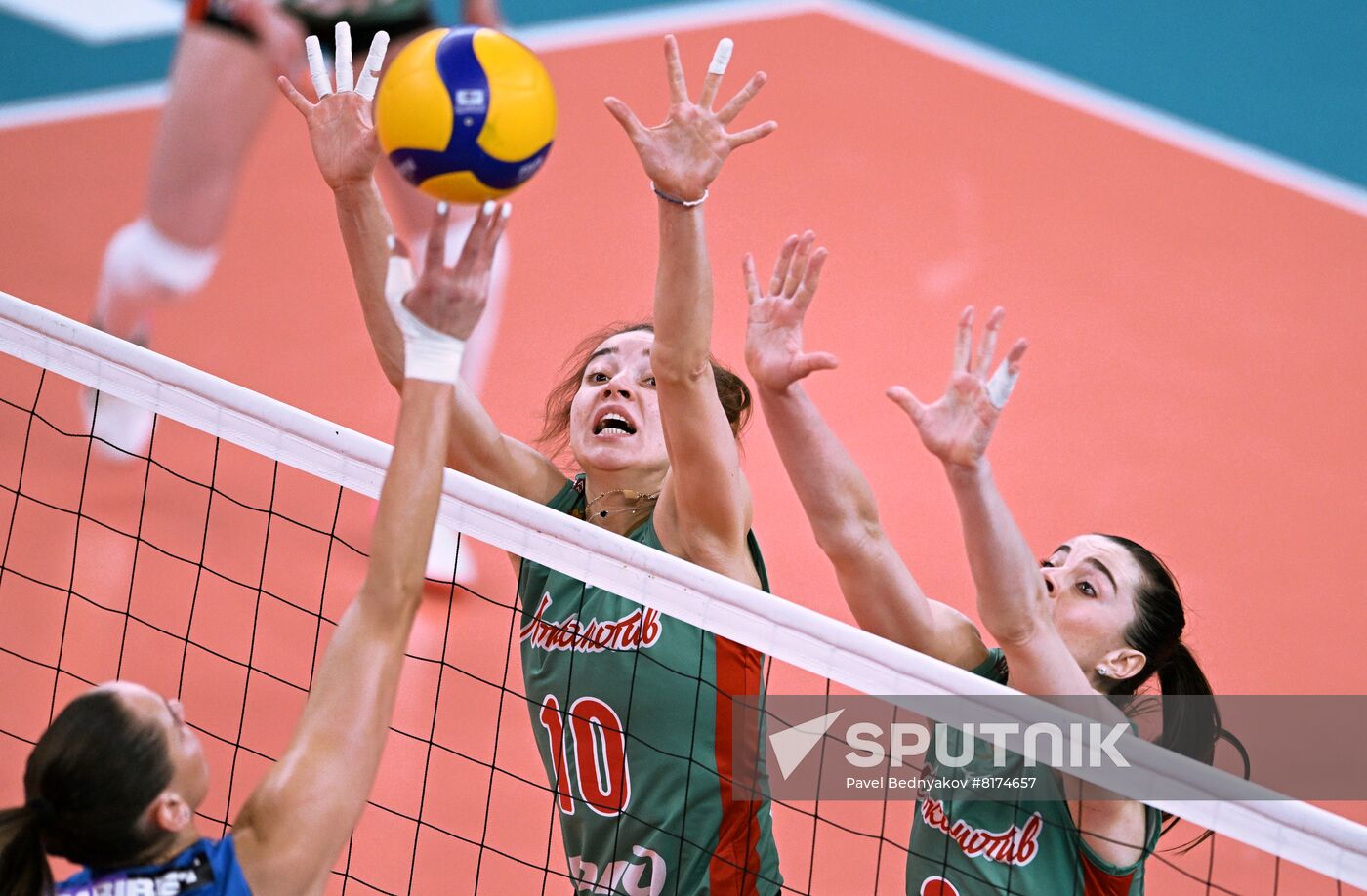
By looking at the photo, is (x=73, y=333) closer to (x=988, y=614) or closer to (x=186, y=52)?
(x=988, y=614)

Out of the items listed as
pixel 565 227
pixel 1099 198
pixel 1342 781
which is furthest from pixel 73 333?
pixel 1099 198

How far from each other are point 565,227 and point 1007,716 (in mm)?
5173

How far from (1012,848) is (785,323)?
94cm

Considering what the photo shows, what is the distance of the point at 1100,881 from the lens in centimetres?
270

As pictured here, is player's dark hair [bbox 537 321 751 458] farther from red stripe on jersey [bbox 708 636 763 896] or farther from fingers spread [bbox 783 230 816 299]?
red stripe on jersey [bbox 708 636 763 896]

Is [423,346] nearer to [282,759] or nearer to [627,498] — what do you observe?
[282,759]

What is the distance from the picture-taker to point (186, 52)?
5.75 meters

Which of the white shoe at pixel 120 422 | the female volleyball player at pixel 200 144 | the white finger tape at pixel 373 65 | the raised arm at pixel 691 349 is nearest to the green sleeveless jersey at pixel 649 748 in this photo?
the raised arm at pixel 691 349

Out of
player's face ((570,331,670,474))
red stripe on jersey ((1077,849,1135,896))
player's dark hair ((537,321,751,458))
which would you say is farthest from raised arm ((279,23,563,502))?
red stripe on jersey ((1077,849,1135,896))

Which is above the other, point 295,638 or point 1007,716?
point 1007,716

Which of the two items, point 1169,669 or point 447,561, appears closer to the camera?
point 1169,669

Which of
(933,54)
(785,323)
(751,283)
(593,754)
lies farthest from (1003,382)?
(933,54)

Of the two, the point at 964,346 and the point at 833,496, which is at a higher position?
the point at 964,346

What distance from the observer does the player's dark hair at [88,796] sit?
202 cm
